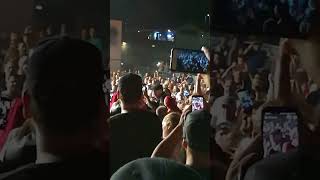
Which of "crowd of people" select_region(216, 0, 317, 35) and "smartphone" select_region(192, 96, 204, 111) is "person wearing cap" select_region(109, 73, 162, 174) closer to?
"smartphone" select_region(192, 96, 204, 111)

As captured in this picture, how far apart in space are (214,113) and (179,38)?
46 centimetres

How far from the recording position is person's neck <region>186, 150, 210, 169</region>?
289 centimetres

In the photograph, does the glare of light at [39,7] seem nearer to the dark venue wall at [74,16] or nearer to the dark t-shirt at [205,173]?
the dark venue wall at [74,16]

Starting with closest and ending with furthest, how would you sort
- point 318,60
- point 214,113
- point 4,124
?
point 4,124, point 214,113, point 318,60

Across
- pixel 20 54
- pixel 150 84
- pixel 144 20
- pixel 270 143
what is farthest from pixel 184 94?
pixel 20 54

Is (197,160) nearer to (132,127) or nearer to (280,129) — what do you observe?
(132,127)

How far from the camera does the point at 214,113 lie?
301cm

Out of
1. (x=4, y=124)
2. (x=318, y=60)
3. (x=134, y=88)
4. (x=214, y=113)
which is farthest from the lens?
(x=318, y=60)

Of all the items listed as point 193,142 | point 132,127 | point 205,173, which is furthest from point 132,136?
point 205,173

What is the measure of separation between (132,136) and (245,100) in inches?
27.6

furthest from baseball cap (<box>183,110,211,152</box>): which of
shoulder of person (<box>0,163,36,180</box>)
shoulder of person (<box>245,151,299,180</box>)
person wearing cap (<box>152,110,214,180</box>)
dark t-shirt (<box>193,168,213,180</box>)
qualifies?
shoulder of person (<box>0,163,36,180</box>)

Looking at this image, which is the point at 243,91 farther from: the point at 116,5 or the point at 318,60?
the point at 116,5

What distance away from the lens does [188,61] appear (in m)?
2.87

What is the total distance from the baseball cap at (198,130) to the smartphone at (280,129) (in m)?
0.36
